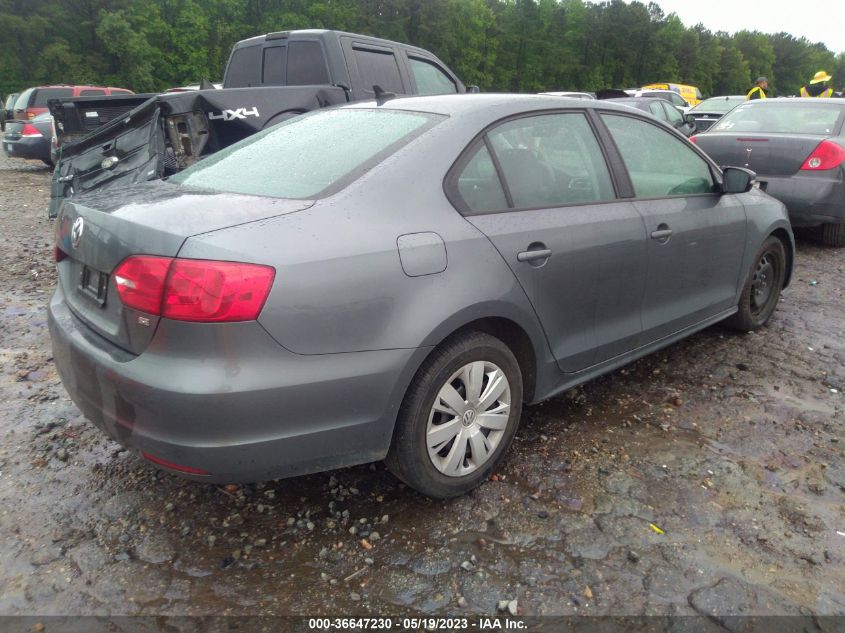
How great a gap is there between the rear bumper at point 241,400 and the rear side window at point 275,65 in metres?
5.46

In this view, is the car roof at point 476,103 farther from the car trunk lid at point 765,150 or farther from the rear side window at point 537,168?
the car trunk lid at point 765,150

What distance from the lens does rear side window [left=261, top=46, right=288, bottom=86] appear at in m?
7.14

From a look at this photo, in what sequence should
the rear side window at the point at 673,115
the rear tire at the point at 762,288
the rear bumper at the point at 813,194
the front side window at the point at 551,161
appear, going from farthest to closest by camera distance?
the rear side window at the point at 673,115, the rear bumper at the point at 813,194, the rear tire at the point at 762,288, the front side window at the point at 551,161

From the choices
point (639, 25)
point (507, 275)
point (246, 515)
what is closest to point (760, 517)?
point (507, 275)

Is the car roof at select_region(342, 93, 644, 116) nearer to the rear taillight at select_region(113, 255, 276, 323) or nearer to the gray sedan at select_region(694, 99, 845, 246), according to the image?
the rear taillight at select_region(113, 255, 276, 323)

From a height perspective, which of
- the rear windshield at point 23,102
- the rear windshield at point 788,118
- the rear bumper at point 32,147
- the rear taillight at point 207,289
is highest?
Result: the rear windshield at point 788,118

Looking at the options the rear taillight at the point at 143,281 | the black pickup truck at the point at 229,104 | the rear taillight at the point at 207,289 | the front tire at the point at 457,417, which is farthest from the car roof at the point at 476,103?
the black pickup truck at the point at 229,104

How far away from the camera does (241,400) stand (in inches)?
82.6

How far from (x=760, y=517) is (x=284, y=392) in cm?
198

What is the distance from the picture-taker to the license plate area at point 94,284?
2.36 meters

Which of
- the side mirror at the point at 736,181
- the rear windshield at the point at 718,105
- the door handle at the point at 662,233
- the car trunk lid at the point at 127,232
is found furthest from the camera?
the rear windshield at the point at 718,105

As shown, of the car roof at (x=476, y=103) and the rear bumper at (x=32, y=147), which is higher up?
the car roof at (x=476, y=103)

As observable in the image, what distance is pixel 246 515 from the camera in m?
2.70

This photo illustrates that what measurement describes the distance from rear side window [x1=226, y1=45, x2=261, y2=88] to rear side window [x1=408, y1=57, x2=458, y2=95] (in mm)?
1716
